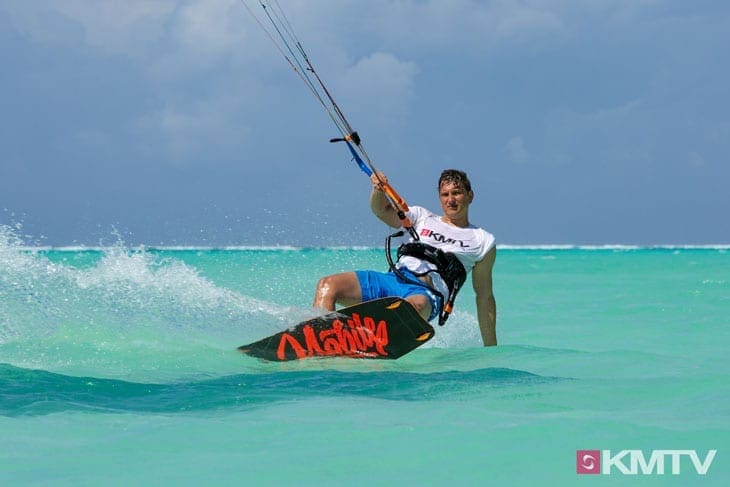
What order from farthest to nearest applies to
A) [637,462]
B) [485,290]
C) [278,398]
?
1. [485,290]
2. [278,398]
3. [637,462]

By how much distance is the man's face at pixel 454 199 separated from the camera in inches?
260

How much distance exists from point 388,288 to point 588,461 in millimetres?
2875

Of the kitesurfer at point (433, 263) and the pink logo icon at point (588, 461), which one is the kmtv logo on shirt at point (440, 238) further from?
the pink logo icon at point (588, 461)

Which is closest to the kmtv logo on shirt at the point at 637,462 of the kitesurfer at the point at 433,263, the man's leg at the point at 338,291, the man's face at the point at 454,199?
the kitesurfer at the point at 433,263

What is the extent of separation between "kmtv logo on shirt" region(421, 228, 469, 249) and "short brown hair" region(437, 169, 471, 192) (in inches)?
13.7

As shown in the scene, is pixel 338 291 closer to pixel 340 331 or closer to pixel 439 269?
pixel 340 331

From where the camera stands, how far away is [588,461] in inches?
151

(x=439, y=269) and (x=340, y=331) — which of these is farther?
Answer: (x=439, y=269)

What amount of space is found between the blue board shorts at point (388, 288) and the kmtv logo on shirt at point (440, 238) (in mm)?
315

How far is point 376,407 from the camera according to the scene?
4777 mm

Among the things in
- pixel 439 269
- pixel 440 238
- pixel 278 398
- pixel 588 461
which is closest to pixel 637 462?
pixel 588 461

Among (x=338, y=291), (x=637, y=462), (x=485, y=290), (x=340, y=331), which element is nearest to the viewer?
(x=637, y=462)

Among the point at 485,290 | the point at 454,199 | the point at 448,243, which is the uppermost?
the point at 454,199

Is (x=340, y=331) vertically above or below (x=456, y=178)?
below
